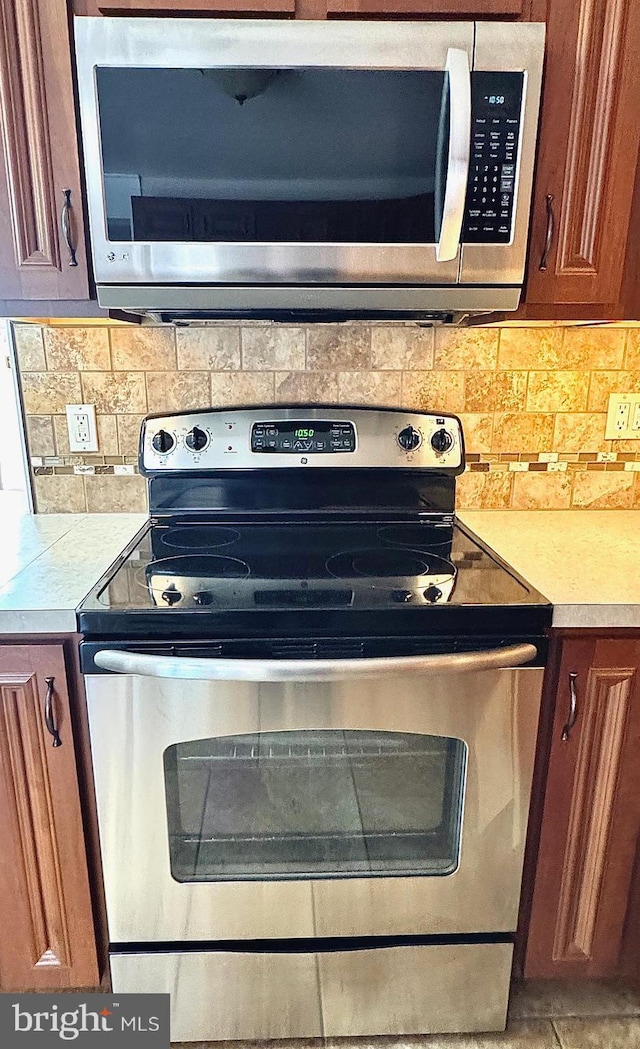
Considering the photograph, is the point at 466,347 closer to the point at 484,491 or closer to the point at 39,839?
the point at 484,491

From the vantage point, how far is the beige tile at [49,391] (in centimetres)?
153

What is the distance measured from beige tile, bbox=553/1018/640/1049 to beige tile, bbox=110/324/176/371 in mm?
1635

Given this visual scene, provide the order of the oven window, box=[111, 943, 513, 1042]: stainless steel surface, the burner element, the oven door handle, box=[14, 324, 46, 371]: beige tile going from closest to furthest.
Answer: the oven door handle → the oven window → box=[111, 943, 513, 1042]: stainless steel surface → the burner element → box=[14, 324, 46, 371]: beige tile

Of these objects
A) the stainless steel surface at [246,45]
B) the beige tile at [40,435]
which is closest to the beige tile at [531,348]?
the stainless steel surface at [246,45]

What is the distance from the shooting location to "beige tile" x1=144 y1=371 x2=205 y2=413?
5.05ft

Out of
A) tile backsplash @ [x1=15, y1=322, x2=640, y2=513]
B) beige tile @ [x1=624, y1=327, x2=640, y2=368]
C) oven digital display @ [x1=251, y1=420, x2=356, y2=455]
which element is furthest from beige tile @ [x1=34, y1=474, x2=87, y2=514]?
beige tile @ [x1=624, y1=327, x2=640, y2=368]

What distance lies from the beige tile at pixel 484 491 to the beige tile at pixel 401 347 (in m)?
0.29

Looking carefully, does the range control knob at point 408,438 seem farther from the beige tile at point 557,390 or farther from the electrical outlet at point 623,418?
the electrical outlet at point 623,418

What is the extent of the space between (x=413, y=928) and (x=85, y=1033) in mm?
656

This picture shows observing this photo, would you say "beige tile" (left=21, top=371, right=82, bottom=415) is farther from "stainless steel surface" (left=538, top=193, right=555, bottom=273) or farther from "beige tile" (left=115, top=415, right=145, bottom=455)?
"stainless steel surface" (left=538, top=193, right=555, bottom=273)

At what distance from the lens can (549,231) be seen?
1.22 metres

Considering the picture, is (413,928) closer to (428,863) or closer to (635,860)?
(428,863)

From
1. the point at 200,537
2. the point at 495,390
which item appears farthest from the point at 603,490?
the point at 200,537

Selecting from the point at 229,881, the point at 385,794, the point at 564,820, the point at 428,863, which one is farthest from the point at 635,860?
the point at 229,881
